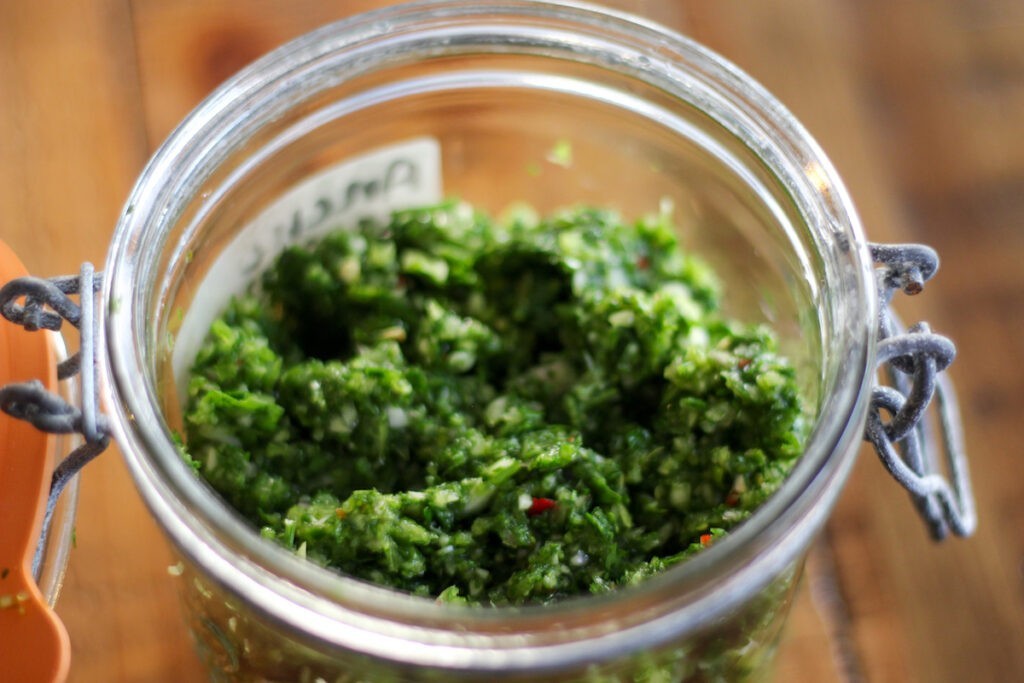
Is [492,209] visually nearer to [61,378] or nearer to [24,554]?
[61,378]

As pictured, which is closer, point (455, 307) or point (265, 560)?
point (265, 560)

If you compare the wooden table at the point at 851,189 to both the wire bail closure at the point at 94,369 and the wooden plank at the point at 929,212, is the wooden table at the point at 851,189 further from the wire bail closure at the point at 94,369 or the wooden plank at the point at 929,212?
the wire bail closure at the point at 94,369

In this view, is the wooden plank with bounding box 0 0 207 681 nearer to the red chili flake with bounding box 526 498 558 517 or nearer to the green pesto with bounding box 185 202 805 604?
the green pesto with bounding box 185 202 805 604

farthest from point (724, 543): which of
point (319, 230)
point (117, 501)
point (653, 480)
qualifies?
point (117, 501)

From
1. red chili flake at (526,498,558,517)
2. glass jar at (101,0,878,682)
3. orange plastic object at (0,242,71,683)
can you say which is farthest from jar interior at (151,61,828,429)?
red chili flake at (526,498,558,517)

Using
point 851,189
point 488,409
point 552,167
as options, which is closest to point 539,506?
point 488,409

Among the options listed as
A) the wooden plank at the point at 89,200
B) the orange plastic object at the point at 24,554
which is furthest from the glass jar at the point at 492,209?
the wooden plank at the point at 89,200

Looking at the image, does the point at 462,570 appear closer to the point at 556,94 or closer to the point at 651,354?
the point at 651,354
